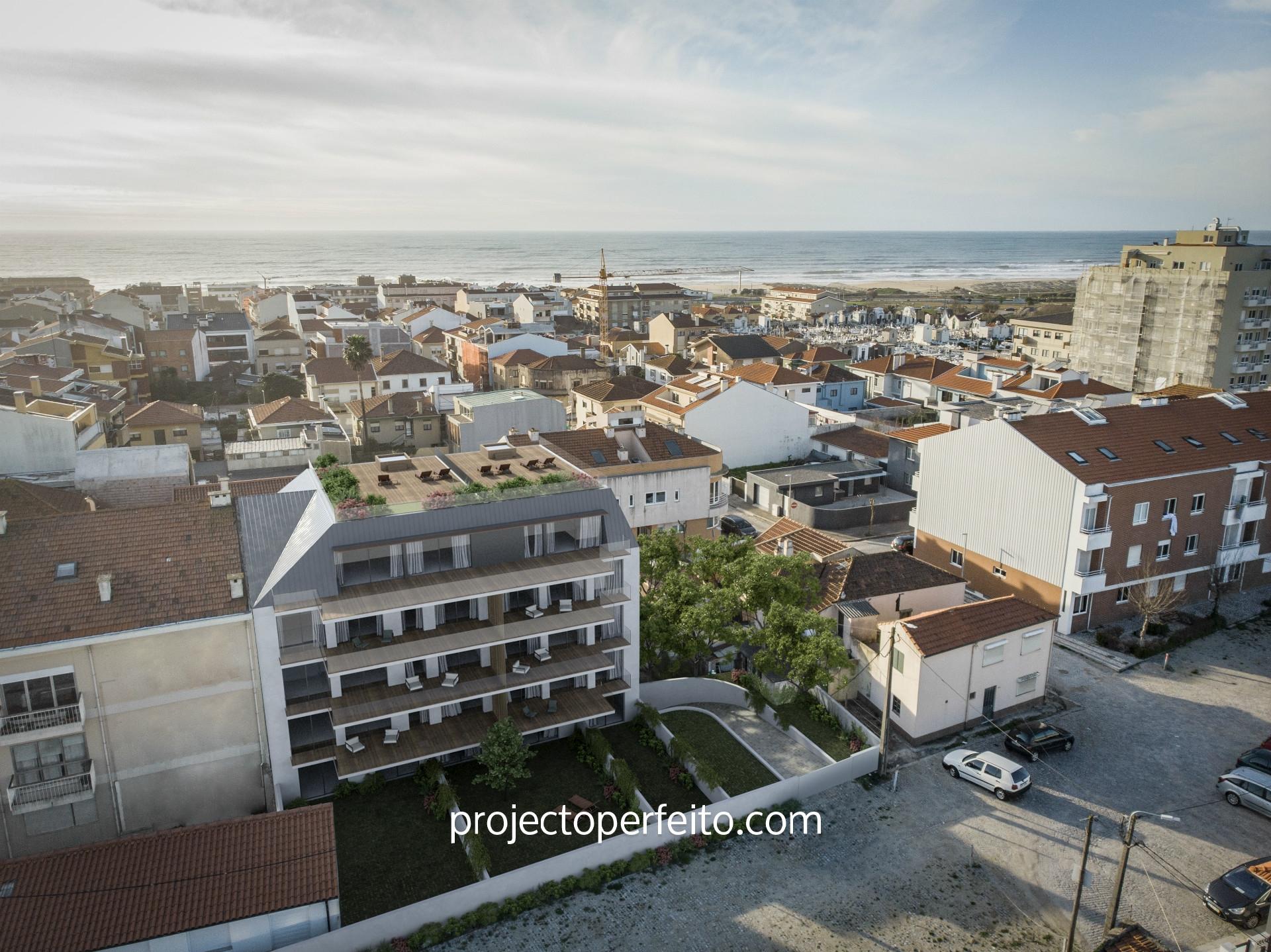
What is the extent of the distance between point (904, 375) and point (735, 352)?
17374 millimetres

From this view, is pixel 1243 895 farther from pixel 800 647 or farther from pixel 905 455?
pixel 905 455

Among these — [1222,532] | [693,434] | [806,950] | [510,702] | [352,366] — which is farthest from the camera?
[352,366]

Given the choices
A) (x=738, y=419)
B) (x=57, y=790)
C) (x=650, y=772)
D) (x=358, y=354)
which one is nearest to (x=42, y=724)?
(x=57, y=790)

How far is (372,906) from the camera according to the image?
20.4 metres

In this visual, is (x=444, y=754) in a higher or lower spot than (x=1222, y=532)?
lower

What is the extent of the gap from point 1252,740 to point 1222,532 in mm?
12940

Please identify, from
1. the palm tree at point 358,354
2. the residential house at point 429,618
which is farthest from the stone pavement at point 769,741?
the palm tree at point 358,354

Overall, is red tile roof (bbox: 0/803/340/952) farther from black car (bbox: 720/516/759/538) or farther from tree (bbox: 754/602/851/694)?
black car (bbox: 720/516/759/538)

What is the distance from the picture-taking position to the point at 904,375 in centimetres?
7488

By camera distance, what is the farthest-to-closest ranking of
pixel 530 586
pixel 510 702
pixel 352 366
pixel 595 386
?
pixel 352 366 < pixel 595 386 < pixel 510 702 < pixel 530 586

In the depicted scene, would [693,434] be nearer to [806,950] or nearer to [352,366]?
[352,366]

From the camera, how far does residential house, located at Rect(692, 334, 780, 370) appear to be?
84.1 metres

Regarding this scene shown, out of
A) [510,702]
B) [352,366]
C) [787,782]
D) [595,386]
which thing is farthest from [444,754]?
[352,366]

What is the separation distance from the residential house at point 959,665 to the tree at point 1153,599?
7.06 m
